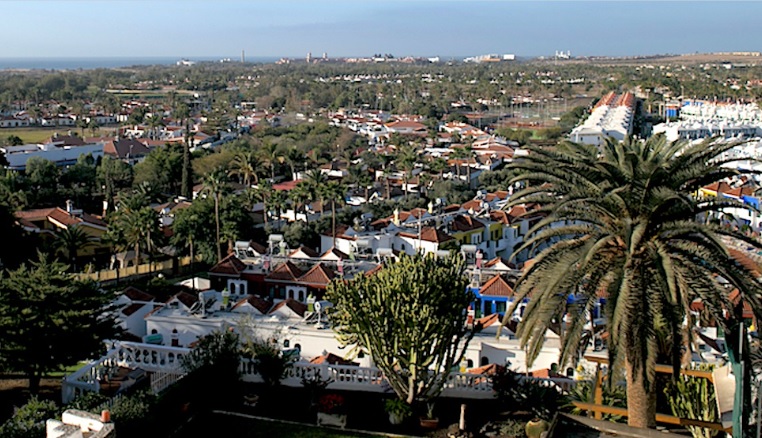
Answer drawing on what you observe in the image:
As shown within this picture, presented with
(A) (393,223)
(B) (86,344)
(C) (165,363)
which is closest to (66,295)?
(B) (86,344)

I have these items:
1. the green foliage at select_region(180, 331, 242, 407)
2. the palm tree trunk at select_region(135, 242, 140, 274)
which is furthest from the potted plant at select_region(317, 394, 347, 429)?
the palm tree trunk at select_region(135, 242, 140, 274)

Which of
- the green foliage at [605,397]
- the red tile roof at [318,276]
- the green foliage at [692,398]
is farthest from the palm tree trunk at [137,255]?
the green foliage at [692,398]

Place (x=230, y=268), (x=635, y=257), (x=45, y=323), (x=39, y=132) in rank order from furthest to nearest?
1. (x=39, y=132)
2. (x=230, y=268)
3. (x=45, y=323)
4. (x=635, y=257)

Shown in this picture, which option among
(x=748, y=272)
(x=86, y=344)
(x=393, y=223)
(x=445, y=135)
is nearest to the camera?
(x=748, y=272)

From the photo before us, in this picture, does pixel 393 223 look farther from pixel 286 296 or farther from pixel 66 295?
pixel 66 295

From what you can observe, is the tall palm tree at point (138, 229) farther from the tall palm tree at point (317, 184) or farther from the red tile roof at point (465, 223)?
the red tile roof at point (465, 223)

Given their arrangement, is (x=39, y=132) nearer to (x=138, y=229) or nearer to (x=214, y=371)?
(x=138, y=229)

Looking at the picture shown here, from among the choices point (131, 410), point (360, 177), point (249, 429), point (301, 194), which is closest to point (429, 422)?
point (249, 429)
